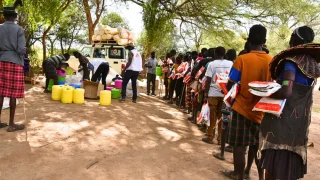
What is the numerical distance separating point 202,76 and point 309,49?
129 inches

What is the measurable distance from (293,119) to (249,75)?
69cm

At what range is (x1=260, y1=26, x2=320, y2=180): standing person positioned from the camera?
223 cm

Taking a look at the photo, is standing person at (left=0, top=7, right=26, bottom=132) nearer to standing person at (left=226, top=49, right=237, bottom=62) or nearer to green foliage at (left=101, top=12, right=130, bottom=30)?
standing person at (left=226, top=49, right=237, bottom=62)

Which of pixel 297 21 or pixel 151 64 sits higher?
pixel 297 21

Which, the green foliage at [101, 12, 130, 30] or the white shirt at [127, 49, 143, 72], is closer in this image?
the white shirt at [127, 49, 143, 72]

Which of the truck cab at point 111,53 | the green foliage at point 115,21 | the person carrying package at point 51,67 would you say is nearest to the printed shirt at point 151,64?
the truck cab at point 111,53

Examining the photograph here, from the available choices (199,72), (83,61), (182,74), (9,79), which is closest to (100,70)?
(83,61)

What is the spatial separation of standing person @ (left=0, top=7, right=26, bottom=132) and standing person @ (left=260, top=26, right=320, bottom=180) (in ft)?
11.8

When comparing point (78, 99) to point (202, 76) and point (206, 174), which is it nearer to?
point (202, 76)

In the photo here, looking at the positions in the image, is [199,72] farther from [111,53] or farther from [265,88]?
[111,53]

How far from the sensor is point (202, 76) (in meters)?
5.45

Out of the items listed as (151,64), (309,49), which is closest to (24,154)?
(309,49)

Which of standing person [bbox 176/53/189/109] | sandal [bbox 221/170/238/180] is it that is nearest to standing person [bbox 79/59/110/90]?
standing person [bbox 176/53/189/109]

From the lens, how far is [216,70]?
450cm
